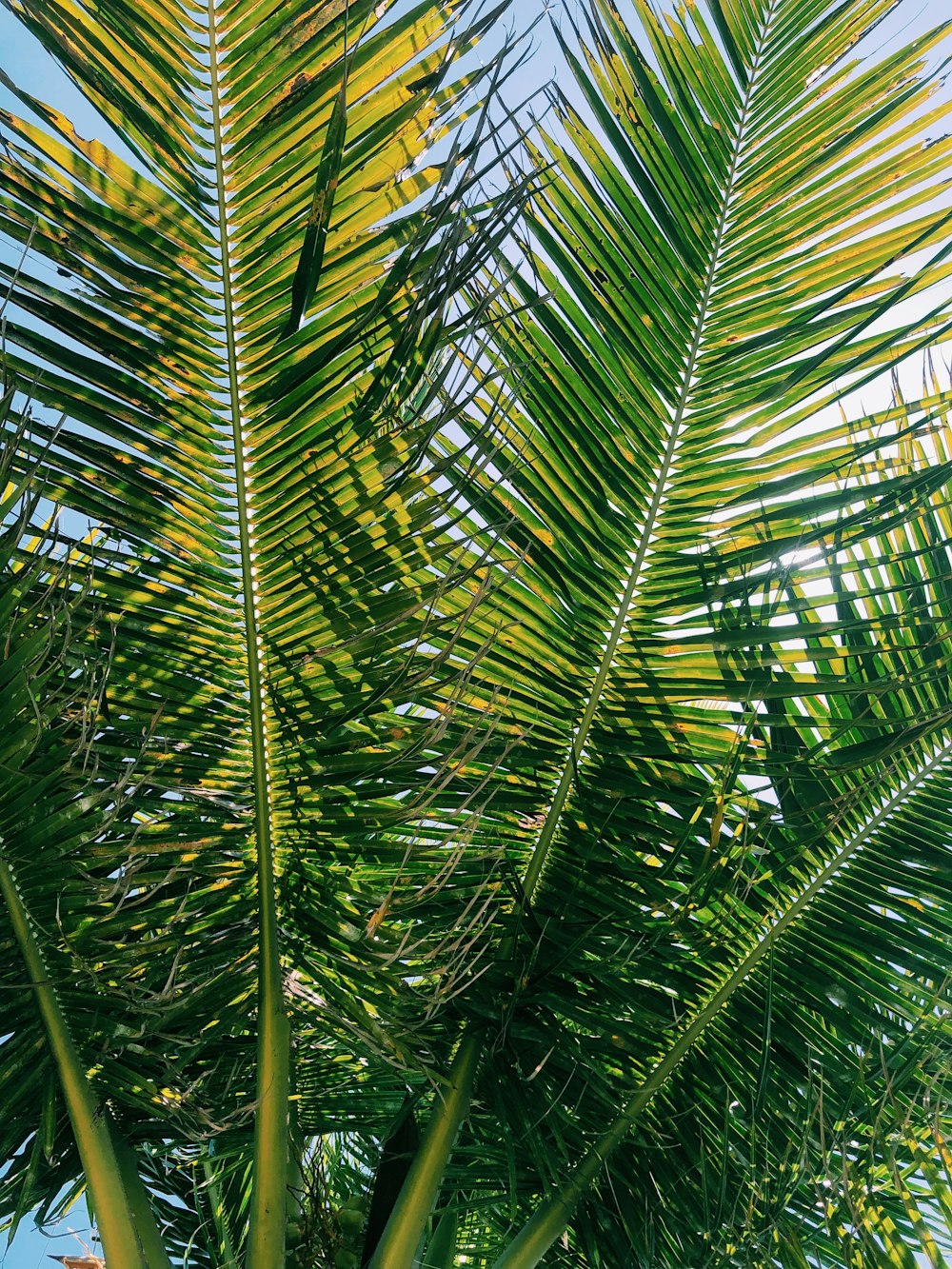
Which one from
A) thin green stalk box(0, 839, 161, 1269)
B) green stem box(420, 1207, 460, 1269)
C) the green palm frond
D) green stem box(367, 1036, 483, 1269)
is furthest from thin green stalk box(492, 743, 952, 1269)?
thin green stalk box(0, 839, 161, 1269)

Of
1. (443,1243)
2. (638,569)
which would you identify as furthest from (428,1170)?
(638,569)

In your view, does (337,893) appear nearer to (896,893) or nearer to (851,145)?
(896,893)

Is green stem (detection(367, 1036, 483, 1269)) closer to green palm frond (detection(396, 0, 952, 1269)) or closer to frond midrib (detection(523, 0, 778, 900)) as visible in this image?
green palm frond (detection(396, 0, 952, 1269))

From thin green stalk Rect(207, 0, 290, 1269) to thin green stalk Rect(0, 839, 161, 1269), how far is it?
0.51 ft

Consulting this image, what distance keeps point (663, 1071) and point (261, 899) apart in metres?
0.65

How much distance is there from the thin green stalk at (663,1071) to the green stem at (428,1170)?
151 millimetres

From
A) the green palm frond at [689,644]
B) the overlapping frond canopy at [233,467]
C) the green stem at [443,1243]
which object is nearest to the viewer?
the overlapping frond canopy at [233,467]

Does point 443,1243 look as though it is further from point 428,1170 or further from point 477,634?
point 477,634

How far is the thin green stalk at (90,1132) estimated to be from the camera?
4.34 feet

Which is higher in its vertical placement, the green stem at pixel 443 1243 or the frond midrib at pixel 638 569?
the frond midrib at pixel 638 569

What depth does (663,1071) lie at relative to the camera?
5.10ft

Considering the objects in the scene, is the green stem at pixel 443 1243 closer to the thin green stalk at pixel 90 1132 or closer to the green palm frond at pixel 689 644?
the green palm frond at pixel 689 644

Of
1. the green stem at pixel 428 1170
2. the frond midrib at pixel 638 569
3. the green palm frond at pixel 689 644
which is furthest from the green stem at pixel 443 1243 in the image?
the frond midrib at pixel 638 569

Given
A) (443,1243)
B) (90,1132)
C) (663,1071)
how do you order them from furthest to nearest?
(443,1243) → (663,1071) → (90,1132)
